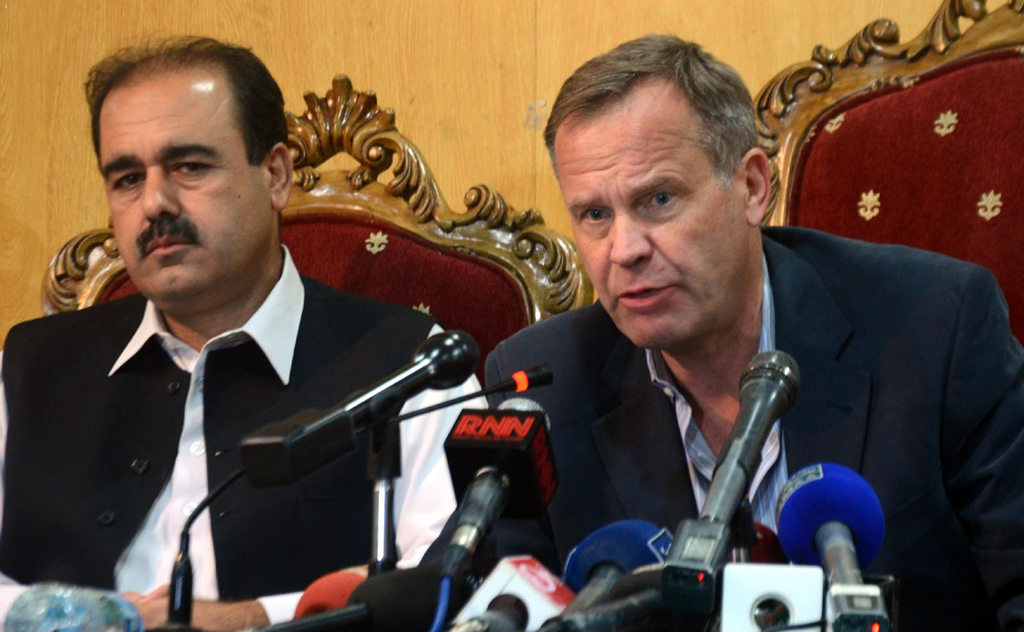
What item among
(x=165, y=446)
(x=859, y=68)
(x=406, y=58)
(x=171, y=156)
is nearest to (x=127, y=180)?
(x=171, y=156)

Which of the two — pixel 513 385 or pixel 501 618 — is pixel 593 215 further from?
pixel 501 618

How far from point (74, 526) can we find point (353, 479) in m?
0.49

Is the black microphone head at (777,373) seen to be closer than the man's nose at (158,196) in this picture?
Yes

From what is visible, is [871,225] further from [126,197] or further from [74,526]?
[74,526]

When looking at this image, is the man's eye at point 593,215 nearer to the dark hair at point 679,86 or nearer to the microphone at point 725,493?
the dark hair at point 679,86

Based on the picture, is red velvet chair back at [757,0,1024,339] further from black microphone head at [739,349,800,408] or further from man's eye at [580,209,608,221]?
black microphone head at [739,349,800,408]

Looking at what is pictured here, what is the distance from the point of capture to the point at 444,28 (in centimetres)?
289

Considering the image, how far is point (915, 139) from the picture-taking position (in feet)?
6.45

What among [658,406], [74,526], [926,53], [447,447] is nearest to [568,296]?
[658,406]

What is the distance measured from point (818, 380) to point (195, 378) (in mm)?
1072

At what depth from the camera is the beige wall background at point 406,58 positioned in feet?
8.75

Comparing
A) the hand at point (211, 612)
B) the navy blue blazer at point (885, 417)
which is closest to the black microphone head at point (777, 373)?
the navy blue blazer at point (885, 417)

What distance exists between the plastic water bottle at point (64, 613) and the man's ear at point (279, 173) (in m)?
1.17

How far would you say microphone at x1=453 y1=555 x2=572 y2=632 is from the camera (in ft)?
3.14
